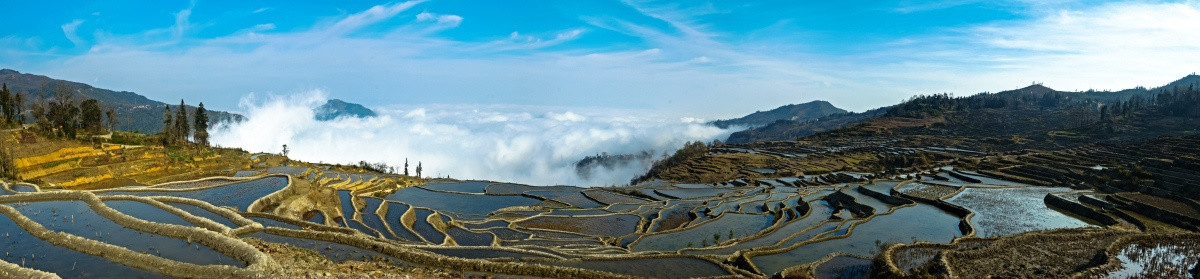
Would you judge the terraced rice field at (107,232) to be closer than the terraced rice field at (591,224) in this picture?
Yes

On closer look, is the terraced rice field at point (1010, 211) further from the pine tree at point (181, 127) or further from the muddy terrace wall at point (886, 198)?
the pine tree at point (181, 127)

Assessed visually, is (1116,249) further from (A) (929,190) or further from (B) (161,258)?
(B) (161,258)

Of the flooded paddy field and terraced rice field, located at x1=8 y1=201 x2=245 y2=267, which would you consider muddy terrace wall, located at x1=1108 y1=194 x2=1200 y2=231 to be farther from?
terraced rice field, located at x1=8 y1=201 x2=245 y2=267

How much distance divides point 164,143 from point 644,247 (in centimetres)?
6172

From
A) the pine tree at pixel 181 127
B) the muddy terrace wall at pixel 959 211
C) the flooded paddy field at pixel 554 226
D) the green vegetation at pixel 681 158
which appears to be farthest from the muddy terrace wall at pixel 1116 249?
the pine tree at pixel 181 127

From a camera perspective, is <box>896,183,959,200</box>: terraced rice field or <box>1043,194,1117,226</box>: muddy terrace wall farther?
<box>896,183,959,200</box>: terraced rice field

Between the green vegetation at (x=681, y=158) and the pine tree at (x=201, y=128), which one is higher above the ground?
the pine tree at (x=201, y=128)

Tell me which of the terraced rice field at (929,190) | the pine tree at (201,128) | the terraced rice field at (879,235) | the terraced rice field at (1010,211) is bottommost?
the terraced rice field at (879,235)

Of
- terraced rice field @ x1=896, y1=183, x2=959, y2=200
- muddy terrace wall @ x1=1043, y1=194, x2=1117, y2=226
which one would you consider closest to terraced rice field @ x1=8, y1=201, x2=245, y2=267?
muddy terrace wall @ x1=1043, y1=194, x2=1117, y2=226

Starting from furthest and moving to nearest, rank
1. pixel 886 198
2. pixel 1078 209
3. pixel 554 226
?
pixel 886 198, pixel 554 226, pixel 1078 209

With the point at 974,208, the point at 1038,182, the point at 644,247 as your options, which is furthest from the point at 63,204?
the point at 1038,182

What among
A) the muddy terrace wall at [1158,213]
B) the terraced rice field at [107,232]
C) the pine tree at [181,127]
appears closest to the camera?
the terraced rice field at [107,232]

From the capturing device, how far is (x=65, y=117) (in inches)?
2228

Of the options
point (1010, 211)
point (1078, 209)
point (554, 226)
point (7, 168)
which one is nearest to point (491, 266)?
point (554, 226)
